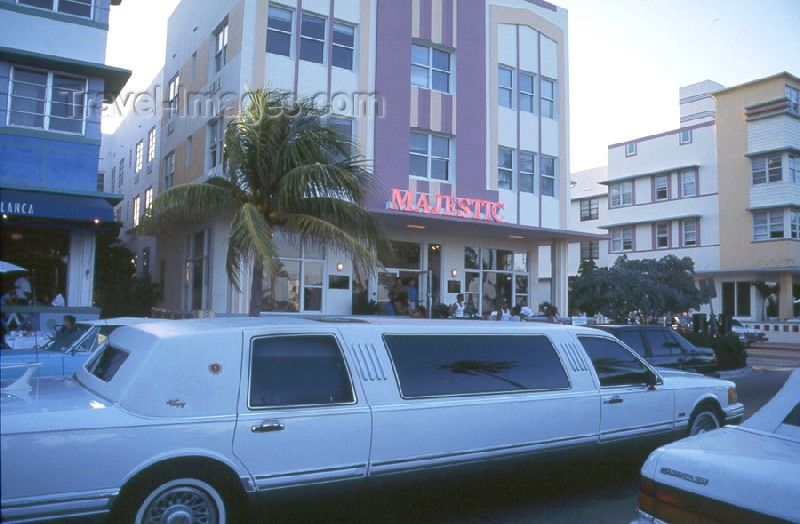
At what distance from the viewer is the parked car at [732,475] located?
3.11 meters

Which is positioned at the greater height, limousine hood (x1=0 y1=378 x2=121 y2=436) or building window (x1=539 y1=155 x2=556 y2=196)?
building window (x1=539 y1=155 x2=556 y2=196)

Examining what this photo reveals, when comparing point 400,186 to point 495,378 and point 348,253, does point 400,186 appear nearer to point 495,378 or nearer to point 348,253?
point 348,253

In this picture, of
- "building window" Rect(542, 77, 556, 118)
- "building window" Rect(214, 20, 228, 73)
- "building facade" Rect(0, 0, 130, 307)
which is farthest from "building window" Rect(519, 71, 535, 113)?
"building facade" Rect(0, 0, 130, 307)

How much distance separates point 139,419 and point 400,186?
16025mm

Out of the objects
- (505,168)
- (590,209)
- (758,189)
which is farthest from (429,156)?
(590,209)

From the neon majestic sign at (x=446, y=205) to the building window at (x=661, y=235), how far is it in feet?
80.2

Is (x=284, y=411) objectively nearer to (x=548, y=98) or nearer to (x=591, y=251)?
(x=548, y=98)

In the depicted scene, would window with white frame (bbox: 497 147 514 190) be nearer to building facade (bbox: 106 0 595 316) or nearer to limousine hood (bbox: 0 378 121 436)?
building facade (bbox: 106 0 595 316)

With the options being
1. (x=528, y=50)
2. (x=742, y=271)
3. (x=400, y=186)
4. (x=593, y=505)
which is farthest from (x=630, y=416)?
(x=742, y=271)

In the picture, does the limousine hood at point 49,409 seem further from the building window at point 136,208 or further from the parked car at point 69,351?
the building window at point 136,208

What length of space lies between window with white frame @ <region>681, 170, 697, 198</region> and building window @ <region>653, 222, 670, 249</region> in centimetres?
235

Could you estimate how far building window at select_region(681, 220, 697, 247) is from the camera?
1578 inches

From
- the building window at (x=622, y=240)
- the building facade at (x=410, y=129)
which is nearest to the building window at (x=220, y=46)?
the building facade at (x=410, y=129)

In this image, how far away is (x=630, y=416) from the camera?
6.39 meters
